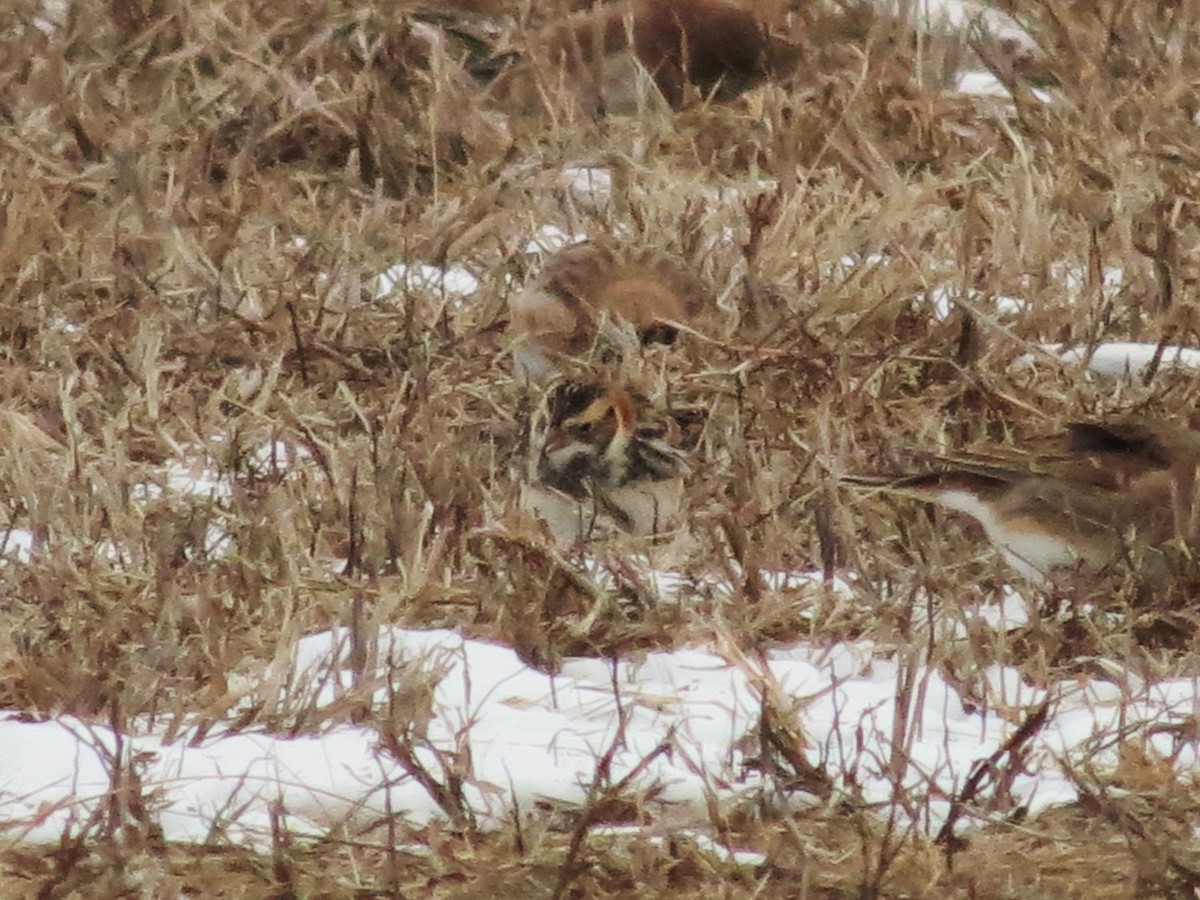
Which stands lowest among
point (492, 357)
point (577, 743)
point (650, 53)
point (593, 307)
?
point (577, 743)

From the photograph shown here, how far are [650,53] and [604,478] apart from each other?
12.0 feet

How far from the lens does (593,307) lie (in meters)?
6.63

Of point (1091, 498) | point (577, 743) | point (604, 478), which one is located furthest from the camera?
point (604, 478)

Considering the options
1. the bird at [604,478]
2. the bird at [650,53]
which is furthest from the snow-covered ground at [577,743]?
the bird at [650,53]

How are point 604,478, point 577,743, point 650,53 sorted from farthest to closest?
point 650,53, point 604,478, point 577,743

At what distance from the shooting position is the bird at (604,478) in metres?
5.43

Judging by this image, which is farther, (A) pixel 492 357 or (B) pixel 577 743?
(A) pixel 492 357

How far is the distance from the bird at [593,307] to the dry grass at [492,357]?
0.09m

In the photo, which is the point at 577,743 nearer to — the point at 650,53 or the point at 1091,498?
the point at 1091,498

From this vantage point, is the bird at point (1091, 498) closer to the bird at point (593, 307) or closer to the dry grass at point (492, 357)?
the dry grass at point (492, 357)

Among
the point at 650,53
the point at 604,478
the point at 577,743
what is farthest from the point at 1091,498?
the point at 650,53

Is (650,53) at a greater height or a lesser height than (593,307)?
greater

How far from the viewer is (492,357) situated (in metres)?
6.60

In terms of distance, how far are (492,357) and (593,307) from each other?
0.28 meters
